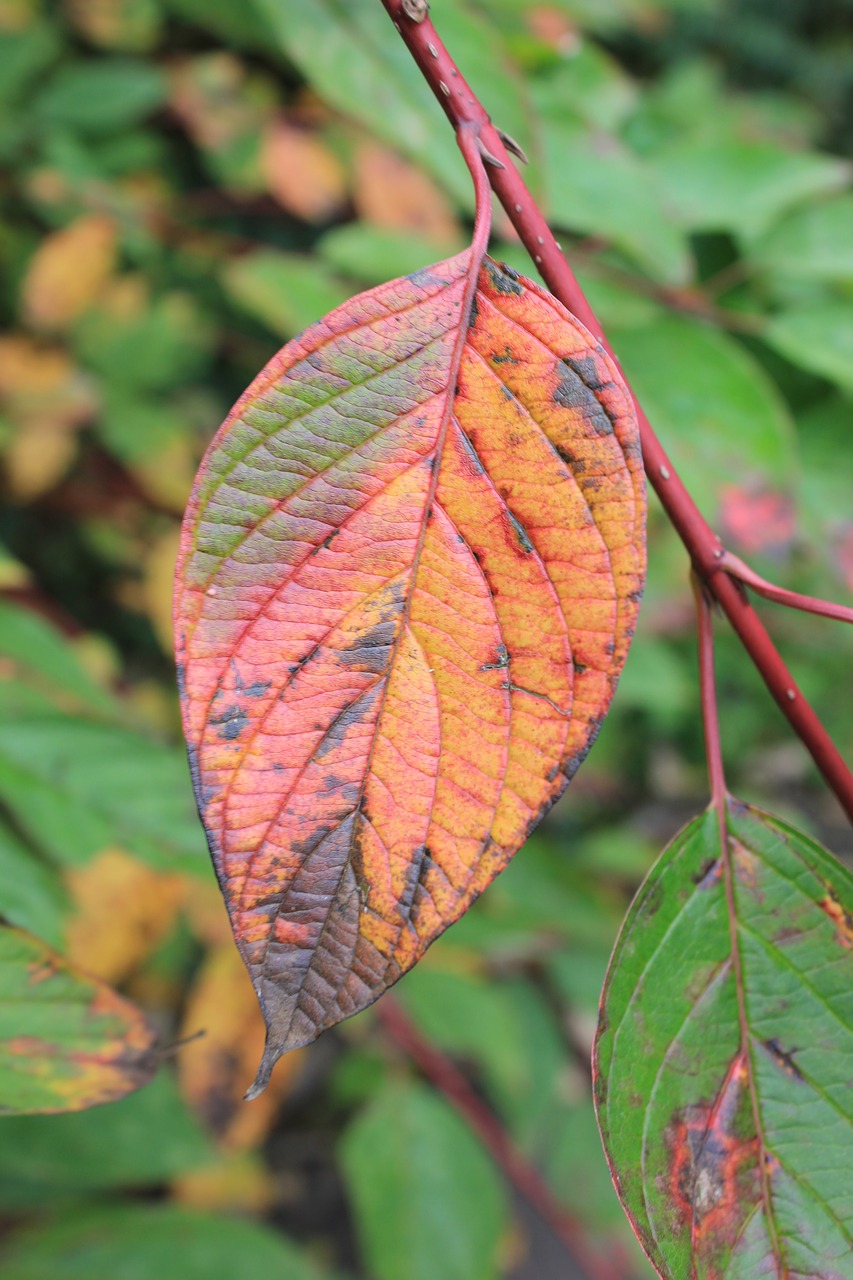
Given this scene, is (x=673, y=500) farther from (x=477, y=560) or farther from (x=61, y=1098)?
(x=61, y=1098)

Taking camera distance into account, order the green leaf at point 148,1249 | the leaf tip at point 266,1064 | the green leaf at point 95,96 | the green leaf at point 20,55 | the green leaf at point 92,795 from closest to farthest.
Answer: the leaf tip at point 266,1064
the green leaf at point 92,795
the green leaf at point 148,1249
the green leaf at point 20,55
the green leaf at point 95,96

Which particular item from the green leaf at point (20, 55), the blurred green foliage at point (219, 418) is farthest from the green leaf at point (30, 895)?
the green leaf at point (20, 55)

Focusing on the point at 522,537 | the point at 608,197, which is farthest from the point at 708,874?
the point at 608,197

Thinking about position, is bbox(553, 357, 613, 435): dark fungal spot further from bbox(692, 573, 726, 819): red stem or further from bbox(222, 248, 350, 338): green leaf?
bbox(222, 248, 350, 338): green leaf

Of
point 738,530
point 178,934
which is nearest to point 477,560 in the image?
point 738,530

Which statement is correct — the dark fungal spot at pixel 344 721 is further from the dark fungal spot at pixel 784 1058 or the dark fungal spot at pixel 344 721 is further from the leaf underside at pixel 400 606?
the dark fungal spot at pixel 784 1058
